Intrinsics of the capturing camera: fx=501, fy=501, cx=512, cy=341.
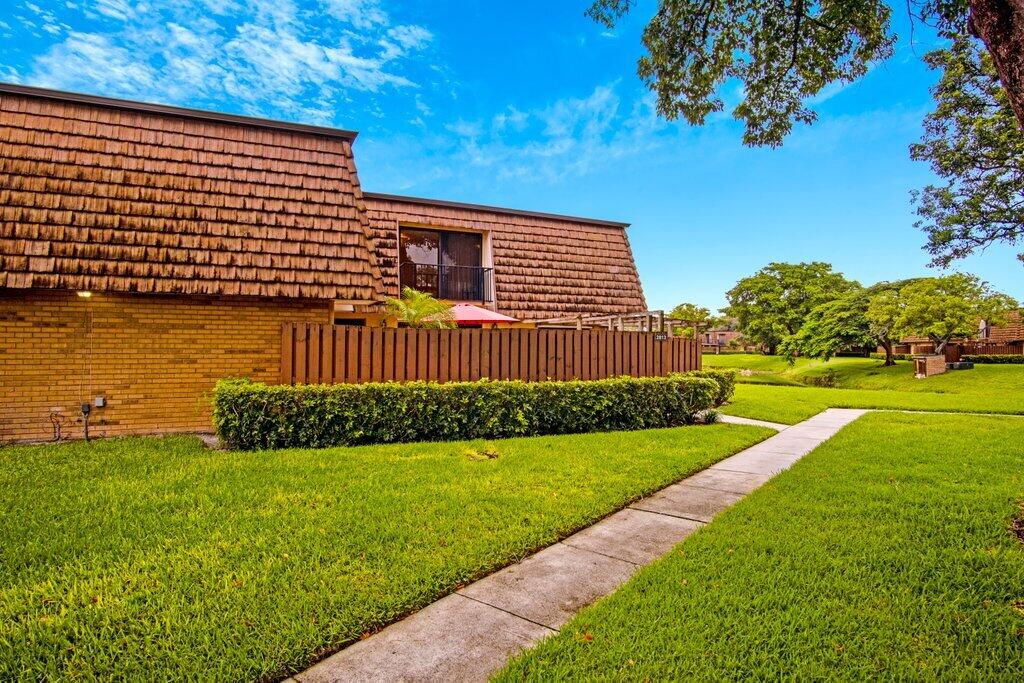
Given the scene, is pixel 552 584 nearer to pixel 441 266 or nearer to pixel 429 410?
pixel 429 410

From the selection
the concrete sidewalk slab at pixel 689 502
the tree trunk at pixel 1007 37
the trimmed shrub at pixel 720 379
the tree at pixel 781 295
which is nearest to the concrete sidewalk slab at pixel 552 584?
the concrete sidewalk slab at pixel 689 502

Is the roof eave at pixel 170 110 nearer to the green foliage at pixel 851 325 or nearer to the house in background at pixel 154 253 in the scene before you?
the house in background at pixel 154 253

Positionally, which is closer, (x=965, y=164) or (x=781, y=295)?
(x=965, y=164)

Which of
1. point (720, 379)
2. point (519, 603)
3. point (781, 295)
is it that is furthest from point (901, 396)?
point (781, 295)

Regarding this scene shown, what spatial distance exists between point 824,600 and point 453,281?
46.4ft

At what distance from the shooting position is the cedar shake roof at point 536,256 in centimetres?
1517

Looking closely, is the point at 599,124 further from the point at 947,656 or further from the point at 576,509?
the point at 947,656

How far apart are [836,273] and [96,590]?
181ft

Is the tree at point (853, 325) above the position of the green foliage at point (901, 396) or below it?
above

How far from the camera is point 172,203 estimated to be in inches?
355

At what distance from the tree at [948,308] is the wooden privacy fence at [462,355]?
24.3 m

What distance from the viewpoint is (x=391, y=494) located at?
492 centimetres

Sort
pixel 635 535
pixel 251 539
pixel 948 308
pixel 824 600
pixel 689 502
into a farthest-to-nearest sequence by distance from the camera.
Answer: pixel 948 308 < pixel 689 502 < pixel 635 535 < pixel 251 539 < pixel 824 600

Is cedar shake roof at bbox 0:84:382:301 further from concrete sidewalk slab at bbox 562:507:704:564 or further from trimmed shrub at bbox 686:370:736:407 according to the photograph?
trimmed shrub at bbox 686:370:736:407
